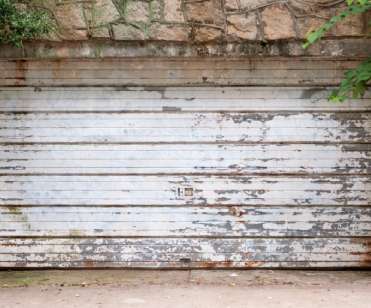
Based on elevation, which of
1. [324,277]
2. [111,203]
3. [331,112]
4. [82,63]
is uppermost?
[82,63]

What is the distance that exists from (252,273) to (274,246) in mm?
346

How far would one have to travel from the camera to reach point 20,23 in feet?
18.1

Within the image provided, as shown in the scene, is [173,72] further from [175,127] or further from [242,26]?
[242,26]

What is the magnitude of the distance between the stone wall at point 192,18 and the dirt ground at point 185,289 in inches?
90.1

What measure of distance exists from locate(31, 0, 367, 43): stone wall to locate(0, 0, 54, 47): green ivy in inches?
4.4

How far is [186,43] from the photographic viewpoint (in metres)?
→ 5.80

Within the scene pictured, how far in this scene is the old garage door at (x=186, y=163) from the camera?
6090mm

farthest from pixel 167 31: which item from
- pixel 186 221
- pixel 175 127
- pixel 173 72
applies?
pixel 186 221

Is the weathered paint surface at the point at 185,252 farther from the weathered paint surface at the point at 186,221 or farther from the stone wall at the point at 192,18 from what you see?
the stone wall at the point at 192,18

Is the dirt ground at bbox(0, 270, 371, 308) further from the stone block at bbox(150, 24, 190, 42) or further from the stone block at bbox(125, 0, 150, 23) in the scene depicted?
the stone block at bbox(125, 0, 150, 23)

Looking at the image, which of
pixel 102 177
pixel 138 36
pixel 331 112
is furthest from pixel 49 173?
pixel 331 112

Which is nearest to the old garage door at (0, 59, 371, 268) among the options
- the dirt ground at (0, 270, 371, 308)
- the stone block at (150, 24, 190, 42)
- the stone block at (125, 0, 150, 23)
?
the dirt ground at (0, 270, 371, 308)

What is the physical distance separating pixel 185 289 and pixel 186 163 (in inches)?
49.5

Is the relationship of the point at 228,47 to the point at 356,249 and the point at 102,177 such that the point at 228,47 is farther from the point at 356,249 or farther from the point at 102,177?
the point at 356,249
